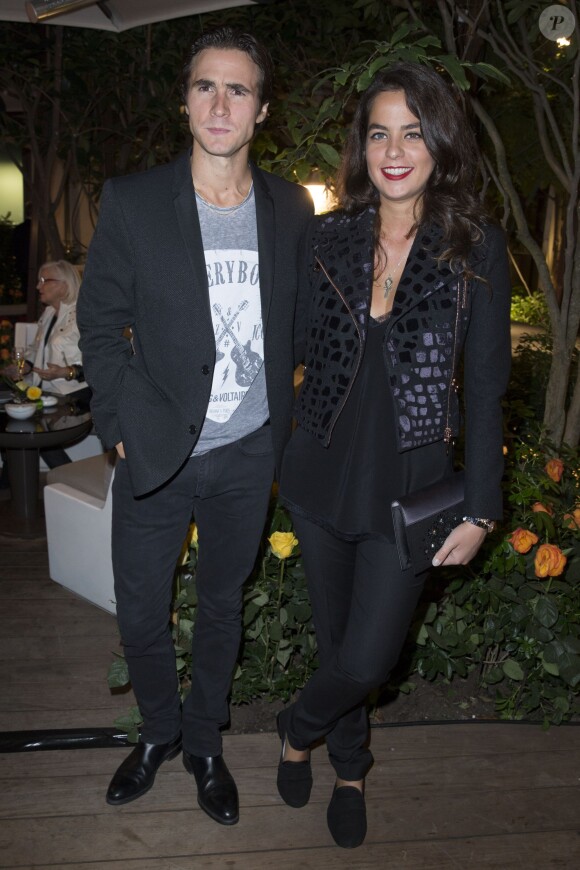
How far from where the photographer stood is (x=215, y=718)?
2420 millimetres

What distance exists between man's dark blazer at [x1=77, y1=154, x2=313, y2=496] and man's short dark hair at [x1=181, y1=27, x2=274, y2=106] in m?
0.19

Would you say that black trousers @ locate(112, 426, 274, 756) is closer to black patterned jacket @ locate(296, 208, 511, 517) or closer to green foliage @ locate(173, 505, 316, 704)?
black patterned jacket @ locate(296, 208, 511, 517)

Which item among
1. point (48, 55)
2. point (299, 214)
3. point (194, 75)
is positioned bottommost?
point (299, 214)

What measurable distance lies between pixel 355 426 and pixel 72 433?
9.66ft

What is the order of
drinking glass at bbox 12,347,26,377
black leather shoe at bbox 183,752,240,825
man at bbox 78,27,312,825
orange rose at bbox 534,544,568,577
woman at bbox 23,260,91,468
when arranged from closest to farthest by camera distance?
man at bbox 78,27,312,825 → black leather shoe at bbox 183,752,240,825 → orange rose at bbox 534,544,568,577 → drinking glass at bbox 12,347,26,377 → woman at bbox 23,260,91,468

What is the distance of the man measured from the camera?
201cm

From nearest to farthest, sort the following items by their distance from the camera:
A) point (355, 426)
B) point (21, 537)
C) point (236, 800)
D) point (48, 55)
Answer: point (355, 426) < point (236, 800) < point (21, 537) < point (48, 55)

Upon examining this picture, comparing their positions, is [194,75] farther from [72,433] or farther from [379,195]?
[72,433]

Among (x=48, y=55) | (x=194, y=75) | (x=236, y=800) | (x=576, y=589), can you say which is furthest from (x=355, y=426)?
(x=48, y=55)

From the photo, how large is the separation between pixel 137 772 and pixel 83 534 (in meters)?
1.56

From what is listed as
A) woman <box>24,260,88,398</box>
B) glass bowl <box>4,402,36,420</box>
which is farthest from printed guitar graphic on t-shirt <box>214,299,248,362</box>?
woman <box>24,260,88,398</box>

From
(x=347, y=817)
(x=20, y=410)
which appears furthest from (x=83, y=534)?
(x=347, y=817)

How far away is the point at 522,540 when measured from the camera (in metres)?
2.70


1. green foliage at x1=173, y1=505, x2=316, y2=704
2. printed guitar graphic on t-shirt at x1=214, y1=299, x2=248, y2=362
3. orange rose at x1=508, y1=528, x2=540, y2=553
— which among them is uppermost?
printed guitar graphic on t-shirt at x1=214, y1=299, x2=248, y2=362
